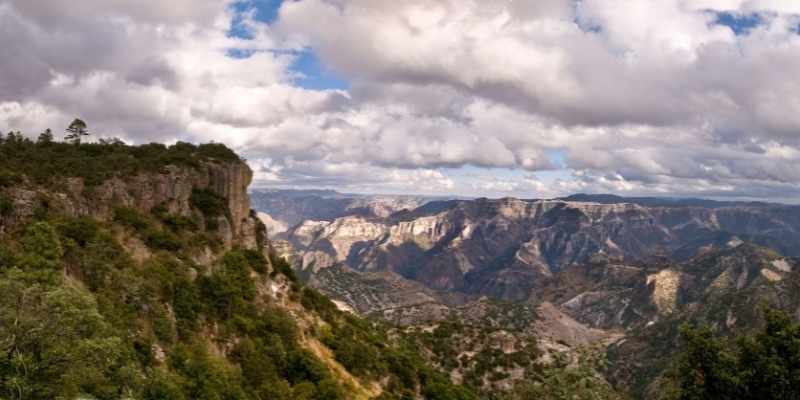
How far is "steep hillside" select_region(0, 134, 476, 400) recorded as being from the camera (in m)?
40.1

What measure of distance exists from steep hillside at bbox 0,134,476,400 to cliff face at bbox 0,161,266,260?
257 mm

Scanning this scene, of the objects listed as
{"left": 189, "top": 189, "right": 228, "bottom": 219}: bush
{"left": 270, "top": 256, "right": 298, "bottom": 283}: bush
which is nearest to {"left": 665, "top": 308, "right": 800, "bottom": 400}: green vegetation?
{"left": 189, "top": 189, "right": 228, "bottom": 219}: bush

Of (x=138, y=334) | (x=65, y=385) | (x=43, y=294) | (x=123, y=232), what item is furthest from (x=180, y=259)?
(x=65, y=385)

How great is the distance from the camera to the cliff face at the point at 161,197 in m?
74.7

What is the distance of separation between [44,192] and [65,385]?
51.0 metres

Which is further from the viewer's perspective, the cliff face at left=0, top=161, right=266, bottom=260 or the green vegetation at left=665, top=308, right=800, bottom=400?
the cliff face at left=0, top=161, right=266, bottom=260

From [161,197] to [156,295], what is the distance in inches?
1326

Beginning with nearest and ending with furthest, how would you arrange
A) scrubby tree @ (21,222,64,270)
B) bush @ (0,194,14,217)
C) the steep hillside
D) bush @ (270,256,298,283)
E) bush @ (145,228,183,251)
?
the steep hillside
scrubby tree @ (21,222,64,270)
bush @ (0,194,14,217)
bush @ (145,228,183,251)
bush @ (270,256,298,283)

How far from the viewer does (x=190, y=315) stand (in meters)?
82.3

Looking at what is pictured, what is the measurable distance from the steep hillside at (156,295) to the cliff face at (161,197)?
0.84 ft

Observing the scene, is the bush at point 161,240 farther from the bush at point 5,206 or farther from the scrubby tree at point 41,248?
the scrubby tree at point 41,248

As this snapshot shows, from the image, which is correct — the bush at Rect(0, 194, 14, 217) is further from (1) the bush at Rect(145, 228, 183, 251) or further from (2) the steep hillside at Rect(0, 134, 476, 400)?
(1) the bush at Rect(145, 228, 183, 251)

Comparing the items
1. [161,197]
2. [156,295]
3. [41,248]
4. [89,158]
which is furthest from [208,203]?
[41,248]

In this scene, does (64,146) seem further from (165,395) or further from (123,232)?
(165,395)
